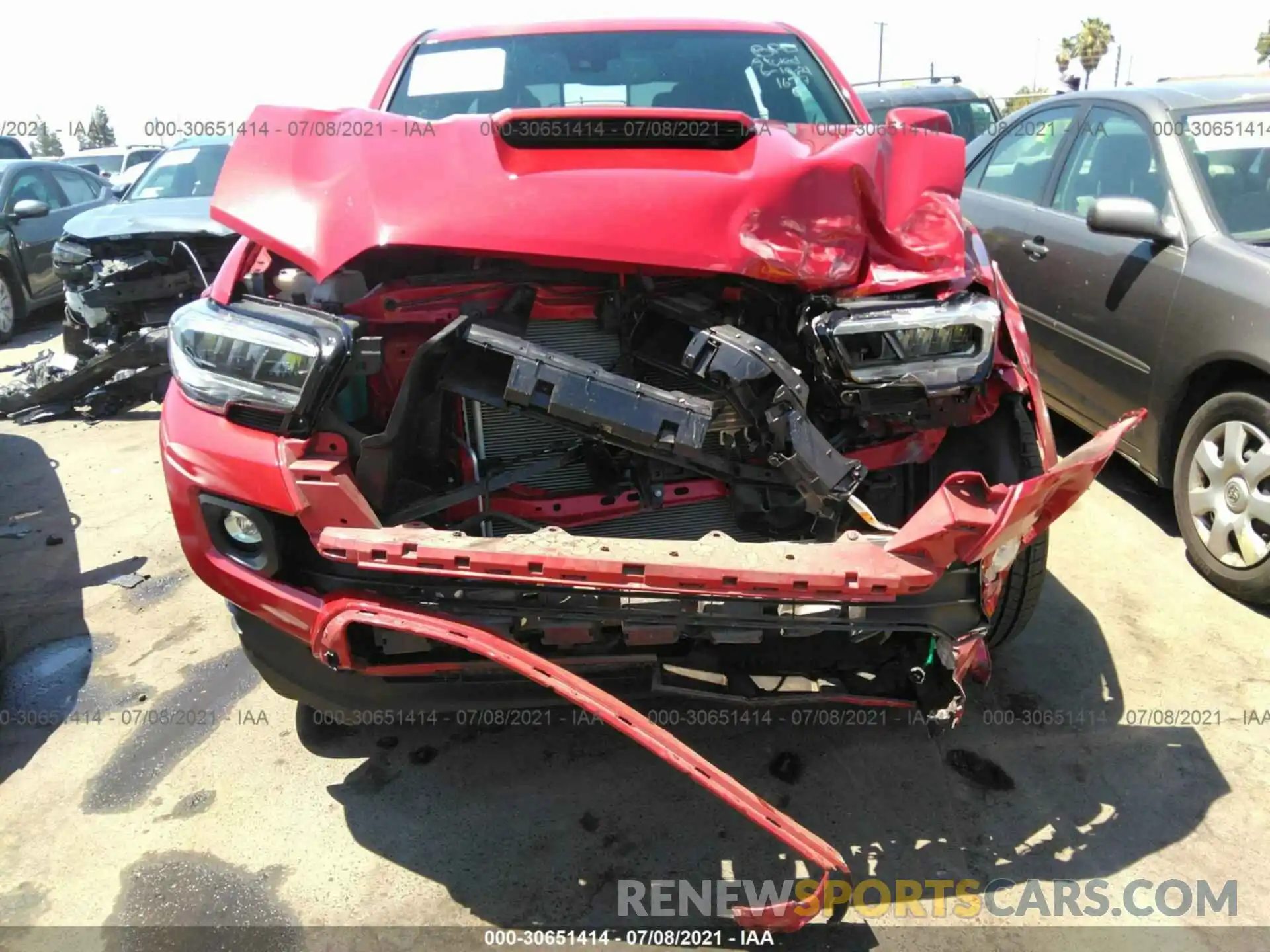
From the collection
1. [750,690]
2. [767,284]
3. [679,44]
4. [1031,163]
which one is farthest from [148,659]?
[1031,163]

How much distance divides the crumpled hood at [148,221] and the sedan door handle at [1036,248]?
4766mm

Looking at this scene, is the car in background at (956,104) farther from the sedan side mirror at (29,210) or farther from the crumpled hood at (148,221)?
the sedan side mirror at (29,210)

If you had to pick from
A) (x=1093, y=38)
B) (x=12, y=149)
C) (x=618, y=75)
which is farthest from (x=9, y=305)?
(x=1093, y=38)

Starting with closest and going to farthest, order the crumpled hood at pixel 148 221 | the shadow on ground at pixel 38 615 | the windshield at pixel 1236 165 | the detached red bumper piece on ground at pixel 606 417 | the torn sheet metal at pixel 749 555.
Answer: the torn sheet metal at pixel 749 555
the detached red bumper piece on ground at pixel 606 417
the shadow on ground at pixel 38 615
the windshield at pixel 1236 165
the crumpled hood at pixel 148 221

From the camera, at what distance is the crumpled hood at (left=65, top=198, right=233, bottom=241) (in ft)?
18.7

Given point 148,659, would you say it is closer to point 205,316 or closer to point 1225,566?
point 205,316

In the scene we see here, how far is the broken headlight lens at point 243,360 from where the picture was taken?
77.7 inches

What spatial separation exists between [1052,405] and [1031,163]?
4.28 feet

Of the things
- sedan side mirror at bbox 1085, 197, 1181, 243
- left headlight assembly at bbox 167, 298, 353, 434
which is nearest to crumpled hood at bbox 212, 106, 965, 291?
left headlight assembly at bbox 167, 298, 353, 434

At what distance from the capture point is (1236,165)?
3.51 metres

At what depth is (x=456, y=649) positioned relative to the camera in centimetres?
201

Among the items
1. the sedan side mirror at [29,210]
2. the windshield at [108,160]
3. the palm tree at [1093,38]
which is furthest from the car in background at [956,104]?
the palm tree at [1093,38]

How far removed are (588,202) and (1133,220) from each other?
2519 millimetres

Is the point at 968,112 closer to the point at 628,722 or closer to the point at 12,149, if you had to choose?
the point at 628,722
